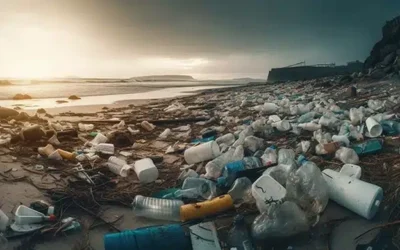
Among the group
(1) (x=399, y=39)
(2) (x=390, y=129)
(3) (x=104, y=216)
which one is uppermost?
(1) (x=399, y=39)

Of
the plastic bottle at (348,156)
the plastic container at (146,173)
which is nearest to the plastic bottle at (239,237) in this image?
the plastic container at (146,173)

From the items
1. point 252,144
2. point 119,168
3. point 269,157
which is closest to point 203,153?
point 252,144

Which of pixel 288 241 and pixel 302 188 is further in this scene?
pixel 302 188

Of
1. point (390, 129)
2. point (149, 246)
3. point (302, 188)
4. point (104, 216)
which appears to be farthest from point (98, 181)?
point (390, 129)

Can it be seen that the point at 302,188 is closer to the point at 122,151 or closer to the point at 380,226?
the point at 380,226

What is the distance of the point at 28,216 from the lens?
95.1 inches

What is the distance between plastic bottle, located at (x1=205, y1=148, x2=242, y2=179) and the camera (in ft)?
10.8

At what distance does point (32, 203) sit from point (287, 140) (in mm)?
3199

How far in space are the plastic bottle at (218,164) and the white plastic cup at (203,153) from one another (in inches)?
8.3

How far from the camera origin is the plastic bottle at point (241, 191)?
2707mm

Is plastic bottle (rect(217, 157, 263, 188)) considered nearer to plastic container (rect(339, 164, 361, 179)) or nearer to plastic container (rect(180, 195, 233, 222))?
plastic container (rect(180, 195, 233, 222))

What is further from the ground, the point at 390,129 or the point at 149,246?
the point at 390,129

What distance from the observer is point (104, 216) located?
105 inches

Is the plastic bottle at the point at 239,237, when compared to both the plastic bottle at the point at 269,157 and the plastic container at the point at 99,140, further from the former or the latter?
the plastic container at the point at 99,140
